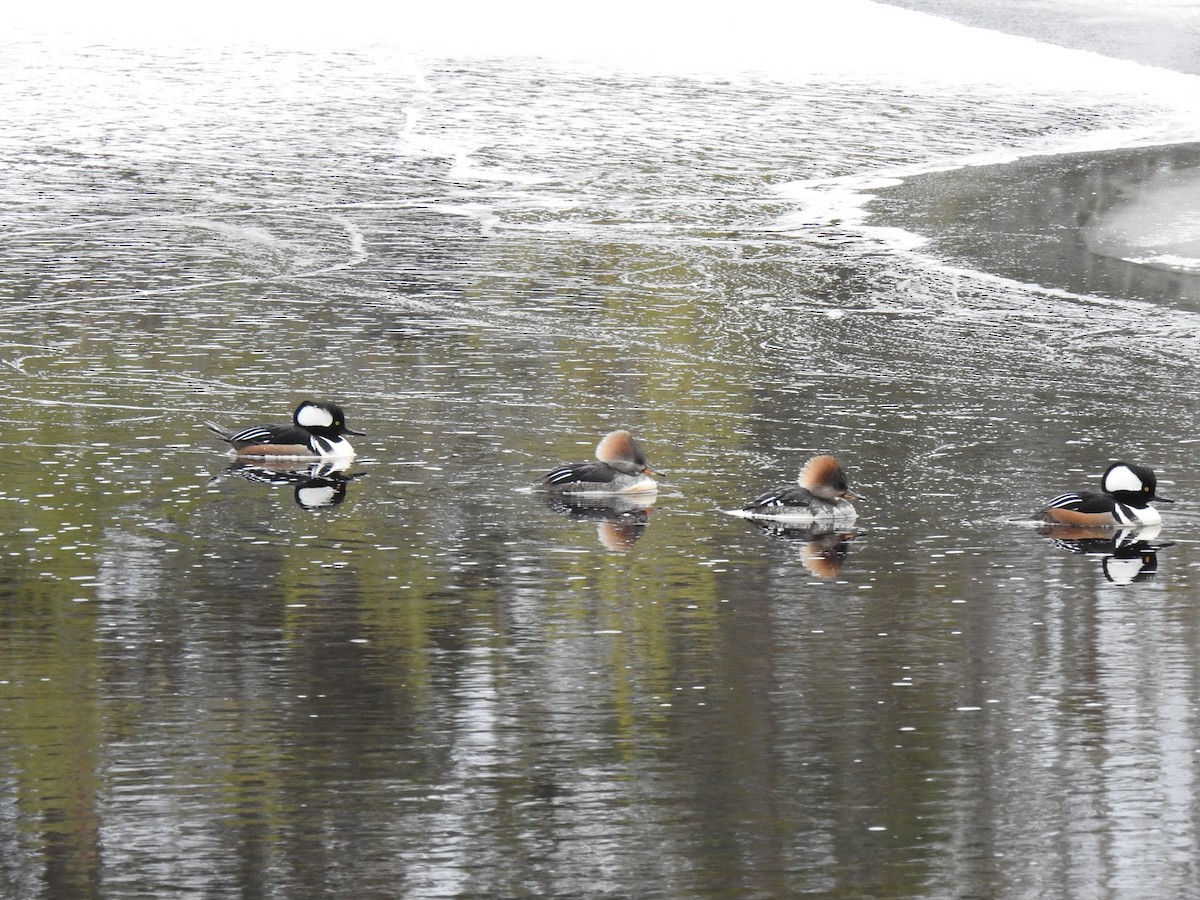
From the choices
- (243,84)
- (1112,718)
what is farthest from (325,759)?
(243,84)

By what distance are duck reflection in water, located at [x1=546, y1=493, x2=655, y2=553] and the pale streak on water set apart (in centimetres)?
7

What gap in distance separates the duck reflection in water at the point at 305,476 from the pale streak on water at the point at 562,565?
11 cm

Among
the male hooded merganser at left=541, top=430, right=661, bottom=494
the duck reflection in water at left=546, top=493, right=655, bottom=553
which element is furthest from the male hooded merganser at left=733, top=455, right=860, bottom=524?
the male hooded merganser at left=541, top=430, right=661, bottom=494

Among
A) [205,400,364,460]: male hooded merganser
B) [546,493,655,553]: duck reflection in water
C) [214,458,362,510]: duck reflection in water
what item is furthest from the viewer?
[205,400,364,460]: male hooded merganser

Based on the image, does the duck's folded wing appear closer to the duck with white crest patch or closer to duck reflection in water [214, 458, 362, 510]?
the duck with white crest patch

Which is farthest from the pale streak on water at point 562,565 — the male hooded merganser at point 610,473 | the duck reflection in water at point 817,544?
the male hooded merganser at point 610,473

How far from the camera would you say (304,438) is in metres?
10.0

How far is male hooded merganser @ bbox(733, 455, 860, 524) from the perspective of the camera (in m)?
8.67

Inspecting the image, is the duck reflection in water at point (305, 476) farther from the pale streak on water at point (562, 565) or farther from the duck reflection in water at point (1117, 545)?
the duck reflection in water at point (1117, 545)

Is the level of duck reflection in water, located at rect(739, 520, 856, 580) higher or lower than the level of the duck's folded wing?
lower

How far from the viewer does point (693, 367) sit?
12.5 m

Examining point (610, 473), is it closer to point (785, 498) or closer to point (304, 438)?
point (785, 498)

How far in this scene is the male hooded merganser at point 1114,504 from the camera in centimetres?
868

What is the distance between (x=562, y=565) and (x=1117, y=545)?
2.25 metres
